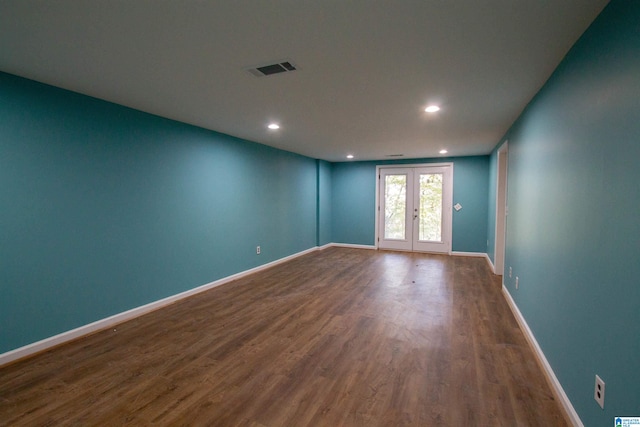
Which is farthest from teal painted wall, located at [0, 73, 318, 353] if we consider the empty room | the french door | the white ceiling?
the french door

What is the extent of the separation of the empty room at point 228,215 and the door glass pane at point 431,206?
251 cm

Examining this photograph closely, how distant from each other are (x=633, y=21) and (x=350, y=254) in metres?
6.21

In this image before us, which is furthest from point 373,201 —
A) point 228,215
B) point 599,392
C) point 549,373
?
point 599,392

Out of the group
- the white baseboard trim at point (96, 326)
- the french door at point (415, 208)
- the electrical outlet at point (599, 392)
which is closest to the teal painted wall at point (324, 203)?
the french door at point (415, 208)

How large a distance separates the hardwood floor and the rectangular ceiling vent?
2346 millimetres

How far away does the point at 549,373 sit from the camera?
2223mm

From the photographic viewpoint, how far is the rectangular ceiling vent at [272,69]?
2.20 metres

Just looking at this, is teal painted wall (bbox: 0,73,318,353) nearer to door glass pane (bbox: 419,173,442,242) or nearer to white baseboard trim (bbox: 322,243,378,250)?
white baseboard trim (bbox: 322,243,378,250)

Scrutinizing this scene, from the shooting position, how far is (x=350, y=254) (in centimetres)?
719

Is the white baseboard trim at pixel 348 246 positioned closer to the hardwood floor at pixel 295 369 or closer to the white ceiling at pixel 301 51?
the hardwood floor at pixel 295 369

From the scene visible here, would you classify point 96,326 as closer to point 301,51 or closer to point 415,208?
point 301,51

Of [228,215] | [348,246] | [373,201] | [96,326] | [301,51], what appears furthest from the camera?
[348,246]

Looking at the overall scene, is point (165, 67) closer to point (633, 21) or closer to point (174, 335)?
point (174, 335)

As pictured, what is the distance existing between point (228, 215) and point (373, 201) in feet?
13.8
